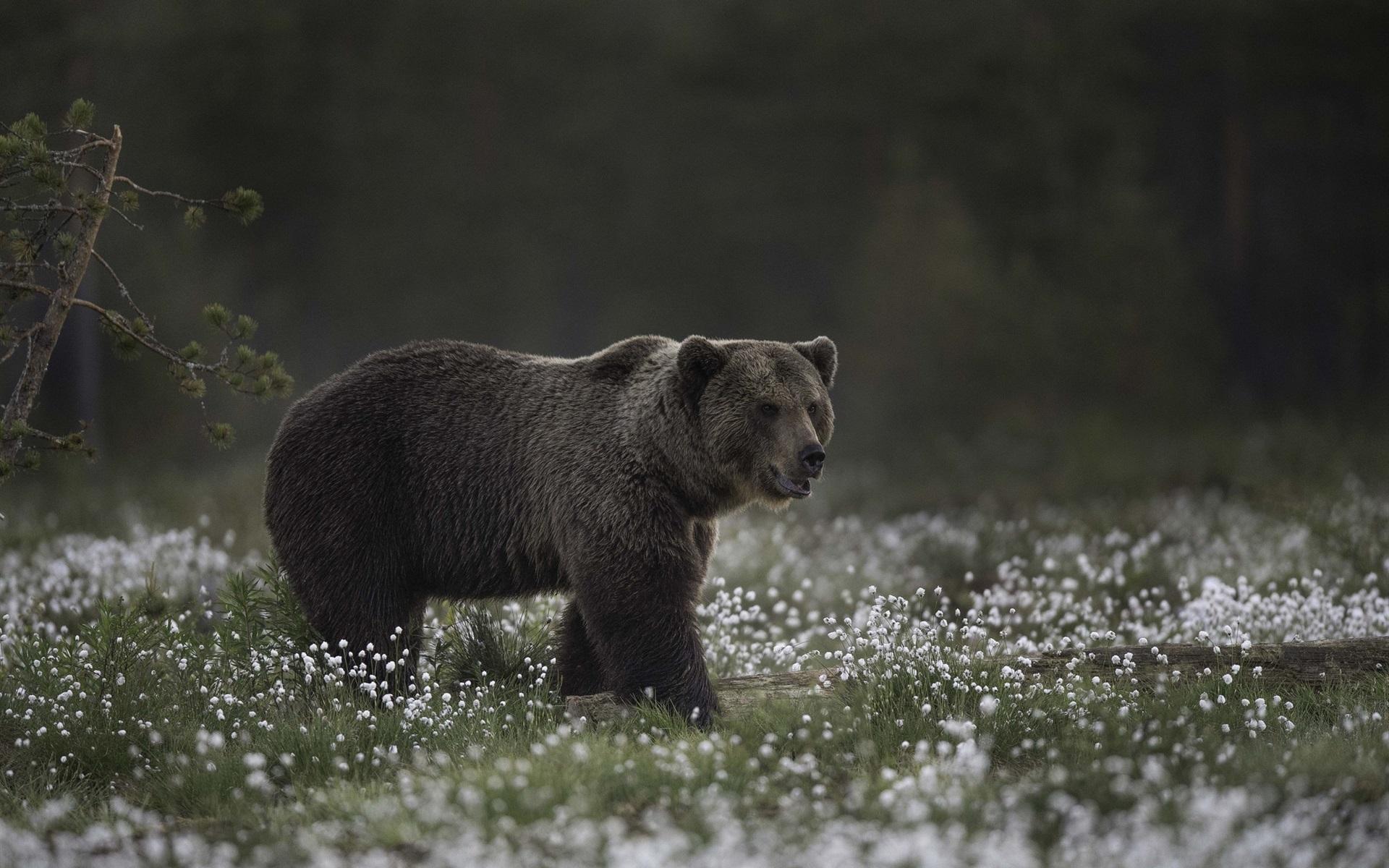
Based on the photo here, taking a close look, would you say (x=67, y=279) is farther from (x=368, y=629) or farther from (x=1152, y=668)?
(x=1152, y=668)

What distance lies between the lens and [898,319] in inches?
936

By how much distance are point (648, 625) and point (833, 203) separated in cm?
2435

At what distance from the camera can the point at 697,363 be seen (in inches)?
264

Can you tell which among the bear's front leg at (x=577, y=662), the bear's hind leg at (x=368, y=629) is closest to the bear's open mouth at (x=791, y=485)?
the bear's front leg at (x=577, y=662)

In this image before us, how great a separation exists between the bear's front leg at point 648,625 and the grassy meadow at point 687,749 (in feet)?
0.92

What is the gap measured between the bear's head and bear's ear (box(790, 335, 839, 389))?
365 millimetres

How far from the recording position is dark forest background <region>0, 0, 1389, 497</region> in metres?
20.0

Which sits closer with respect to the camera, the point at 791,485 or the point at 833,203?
the point at 791,485

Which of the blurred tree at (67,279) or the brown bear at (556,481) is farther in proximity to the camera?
the brown bear at (556,481)

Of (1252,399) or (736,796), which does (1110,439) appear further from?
(736,796)

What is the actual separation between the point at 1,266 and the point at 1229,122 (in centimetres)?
2172

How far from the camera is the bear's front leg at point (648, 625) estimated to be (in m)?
6.16

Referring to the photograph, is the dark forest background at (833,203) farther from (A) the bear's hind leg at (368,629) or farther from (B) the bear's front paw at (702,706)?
(B) the bear's front paw at (702,706)

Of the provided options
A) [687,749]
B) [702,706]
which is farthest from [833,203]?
[687,749]
